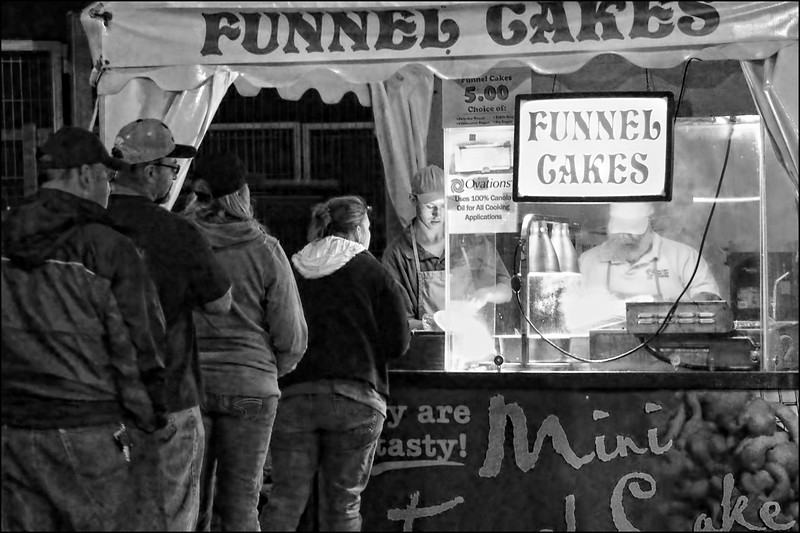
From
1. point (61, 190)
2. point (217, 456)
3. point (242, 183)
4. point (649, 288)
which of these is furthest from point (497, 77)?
point (61, 190)

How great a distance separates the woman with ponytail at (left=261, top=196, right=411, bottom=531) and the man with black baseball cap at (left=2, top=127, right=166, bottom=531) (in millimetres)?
1455

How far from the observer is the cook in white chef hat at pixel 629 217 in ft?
25.0

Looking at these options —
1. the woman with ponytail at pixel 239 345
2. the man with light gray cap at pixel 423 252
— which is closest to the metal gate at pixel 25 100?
the man with light gray cap at pixel 423 252

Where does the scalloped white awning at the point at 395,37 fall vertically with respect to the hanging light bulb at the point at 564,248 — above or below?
above

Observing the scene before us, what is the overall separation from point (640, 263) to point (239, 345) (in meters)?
3.58

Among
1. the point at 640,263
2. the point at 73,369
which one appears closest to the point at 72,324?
the point at 73,369

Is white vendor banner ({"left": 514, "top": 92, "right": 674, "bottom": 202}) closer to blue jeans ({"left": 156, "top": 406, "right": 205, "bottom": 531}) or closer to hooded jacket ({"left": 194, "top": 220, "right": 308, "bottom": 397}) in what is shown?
hooded jacket ({"left": 194, "top": 220, "right": 308, "bottom": 397})

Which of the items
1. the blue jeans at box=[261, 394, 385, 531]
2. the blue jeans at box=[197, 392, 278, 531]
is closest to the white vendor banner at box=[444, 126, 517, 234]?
the blue jeans at box=[261, 394, 385, 531]

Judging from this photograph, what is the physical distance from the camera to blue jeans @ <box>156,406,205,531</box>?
14.1ft

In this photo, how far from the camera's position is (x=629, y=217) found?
771 cm

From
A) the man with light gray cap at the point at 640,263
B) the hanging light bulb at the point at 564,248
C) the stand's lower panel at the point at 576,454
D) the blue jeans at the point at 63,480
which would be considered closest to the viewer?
Answer: the blue jeans at the point at 63,480

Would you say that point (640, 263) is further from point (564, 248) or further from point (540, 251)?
point (540, 251)

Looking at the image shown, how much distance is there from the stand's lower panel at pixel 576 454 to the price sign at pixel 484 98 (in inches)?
82.5

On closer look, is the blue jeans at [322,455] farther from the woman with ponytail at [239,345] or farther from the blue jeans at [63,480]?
the blue jeans at [63,480]
